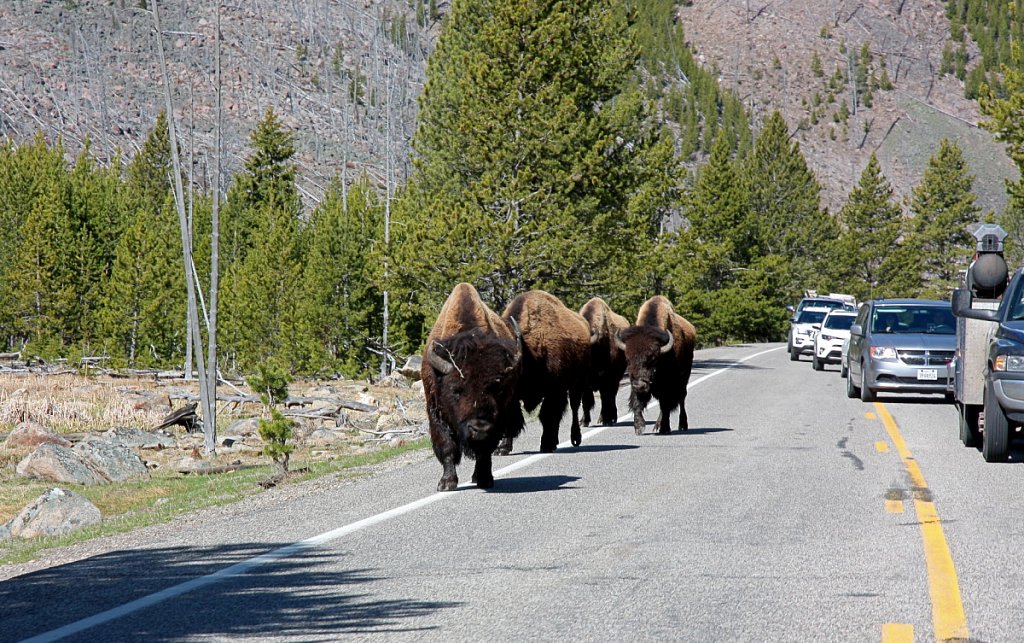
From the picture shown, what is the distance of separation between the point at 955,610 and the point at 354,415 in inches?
1056

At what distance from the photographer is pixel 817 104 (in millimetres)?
192125

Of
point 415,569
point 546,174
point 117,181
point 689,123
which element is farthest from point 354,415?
point 689,123

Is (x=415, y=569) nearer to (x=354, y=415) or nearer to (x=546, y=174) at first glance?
(x=354, y=415)

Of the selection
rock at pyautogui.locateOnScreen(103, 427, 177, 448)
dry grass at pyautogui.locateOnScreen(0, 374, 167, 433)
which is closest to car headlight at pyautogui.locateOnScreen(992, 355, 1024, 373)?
rock at pyautogui.locateOnScreen(103, 427, 177, 448)

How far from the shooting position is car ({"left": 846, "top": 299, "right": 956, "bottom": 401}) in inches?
880

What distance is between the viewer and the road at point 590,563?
5840 mm

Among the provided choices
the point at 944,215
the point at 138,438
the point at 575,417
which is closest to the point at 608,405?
the point at 575,417

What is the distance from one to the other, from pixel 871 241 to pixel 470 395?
322ft

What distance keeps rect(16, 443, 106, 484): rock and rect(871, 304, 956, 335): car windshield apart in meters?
14.5

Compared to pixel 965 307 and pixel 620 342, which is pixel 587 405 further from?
pixel 965 307

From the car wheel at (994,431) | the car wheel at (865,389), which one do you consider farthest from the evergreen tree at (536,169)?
the car wheel at (994,431)

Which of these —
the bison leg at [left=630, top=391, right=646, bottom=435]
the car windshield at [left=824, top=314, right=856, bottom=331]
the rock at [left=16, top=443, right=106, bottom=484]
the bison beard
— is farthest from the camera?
the car windshield at [left=824, top=314, right=856, bottom=331]

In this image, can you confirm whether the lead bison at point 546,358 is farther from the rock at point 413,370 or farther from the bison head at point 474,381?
the rock at point 413,370

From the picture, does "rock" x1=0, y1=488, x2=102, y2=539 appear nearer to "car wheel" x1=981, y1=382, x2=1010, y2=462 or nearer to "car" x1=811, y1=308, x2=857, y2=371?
"car wheel" x1=981, y1=382, x2=1010, y2=462
